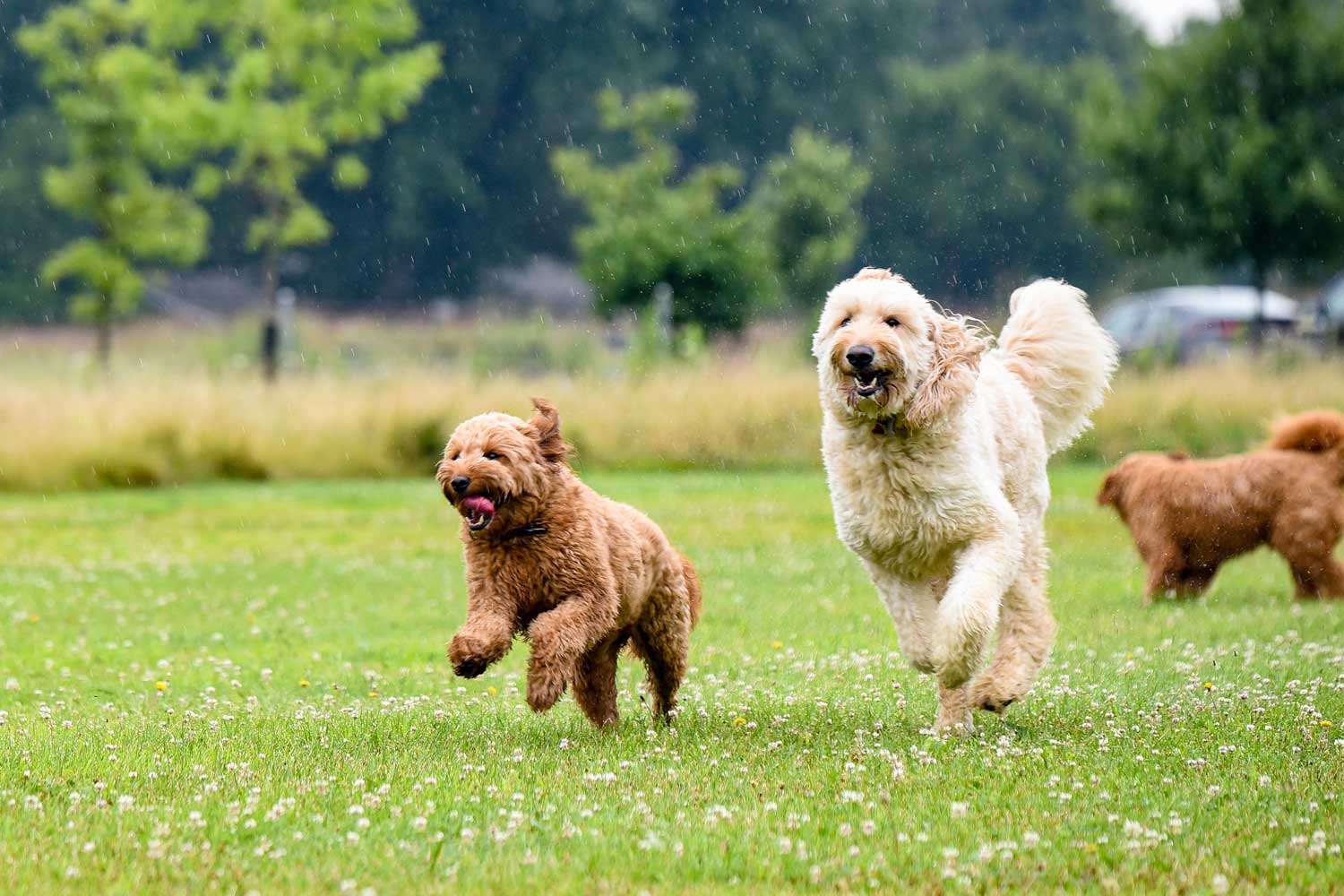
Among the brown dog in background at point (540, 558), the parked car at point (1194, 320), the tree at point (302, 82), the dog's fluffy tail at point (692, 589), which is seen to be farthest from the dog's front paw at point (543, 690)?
the parked car at point (1194, 320)

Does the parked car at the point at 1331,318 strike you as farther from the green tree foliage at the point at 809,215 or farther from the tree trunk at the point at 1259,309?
the green tree foliage at the point at 809,215

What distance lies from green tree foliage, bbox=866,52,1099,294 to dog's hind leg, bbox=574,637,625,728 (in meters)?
56.8

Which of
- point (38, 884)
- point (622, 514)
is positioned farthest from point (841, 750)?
point (38, 884)

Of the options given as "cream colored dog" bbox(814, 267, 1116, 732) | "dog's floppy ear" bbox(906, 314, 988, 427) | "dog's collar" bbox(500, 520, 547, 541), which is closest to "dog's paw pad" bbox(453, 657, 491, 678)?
"dog's collar" bbox(500, 520, 547, 541)

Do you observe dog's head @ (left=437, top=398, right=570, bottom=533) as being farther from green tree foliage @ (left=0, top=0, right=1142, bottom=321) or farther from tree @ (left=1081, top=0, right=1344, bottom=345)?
green tree foliage @ (left=0, top=0, right=1142, bottom=321)

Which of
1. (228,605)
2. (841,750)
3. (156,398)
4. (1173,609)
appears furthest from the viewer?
(156,398)

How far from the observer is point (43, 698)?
8289mm

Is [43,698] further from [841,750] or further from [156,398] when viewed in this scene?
[156,398]

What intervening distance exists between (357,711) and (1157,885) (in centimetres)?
411

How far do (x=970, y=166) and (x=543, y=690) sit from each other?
2372 inches

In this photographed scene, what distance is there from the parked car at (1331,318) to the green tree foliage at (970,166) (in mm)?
25669

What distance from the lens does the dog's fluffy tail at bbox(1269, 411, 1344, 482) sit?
11094 mm

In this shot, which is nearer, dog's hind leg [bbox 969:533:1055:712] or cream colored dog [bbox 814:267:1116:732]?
cream colored dog [bbox 814:267:1116:732]

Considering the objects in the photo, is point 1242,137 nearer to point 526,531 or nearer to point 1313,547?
point 1313,547
